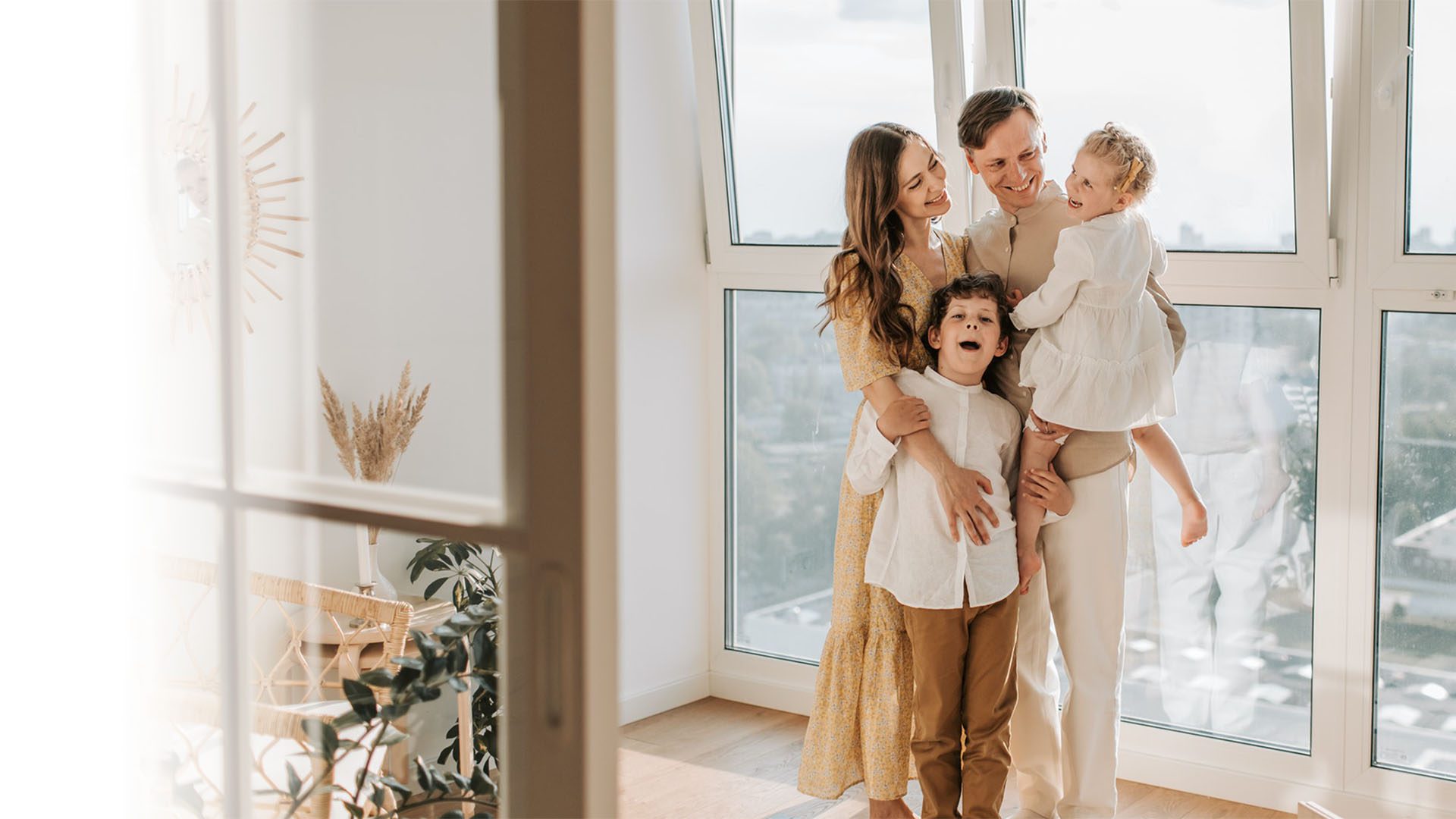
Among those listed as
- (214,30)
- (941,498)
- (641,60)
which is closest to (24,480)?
(214,30)

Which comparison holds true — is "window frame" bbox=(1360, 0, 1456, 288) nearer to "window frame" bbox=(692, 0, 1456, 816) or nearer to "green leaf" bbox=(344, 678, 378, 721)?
"window frame" bbox=(692, 0, 1456, 816)

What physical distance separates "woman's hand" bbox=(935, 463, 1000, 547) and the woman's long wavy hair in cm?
28

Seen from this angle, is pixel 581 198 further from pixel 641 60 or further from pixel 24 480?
pixel 641 60

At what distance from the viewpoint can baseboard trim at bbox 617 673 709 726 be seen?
3738mm

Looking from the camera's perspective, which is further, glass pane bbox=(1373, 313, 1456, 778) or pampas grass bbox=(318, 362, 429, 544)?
glass pane bbox=(1373, 313, 1456, 778)

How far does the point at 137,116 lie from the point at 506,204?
0.49 metres

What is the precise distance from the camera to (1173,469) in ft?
8.92

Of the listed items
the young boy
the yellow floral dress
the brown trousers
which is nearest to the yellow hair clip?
the young boy

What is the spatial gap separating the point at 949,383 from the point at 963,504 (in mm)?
255

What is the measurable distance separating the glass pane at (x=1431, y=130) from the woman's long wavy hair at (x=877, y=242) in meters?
1.22

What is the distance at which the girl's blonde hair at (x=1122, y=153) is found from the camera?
2.36 meters

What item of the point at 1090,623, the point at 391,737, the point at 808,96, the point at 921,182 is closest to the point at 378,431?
the point at 391,737

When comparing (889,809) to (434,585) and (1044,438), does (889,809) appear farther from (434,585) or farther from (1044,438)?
(434,585)

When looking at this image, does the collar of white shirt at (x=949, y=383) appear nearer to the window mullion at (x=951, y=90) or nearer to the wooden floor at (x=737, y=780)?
the window mullion at (x=951, y=90)
